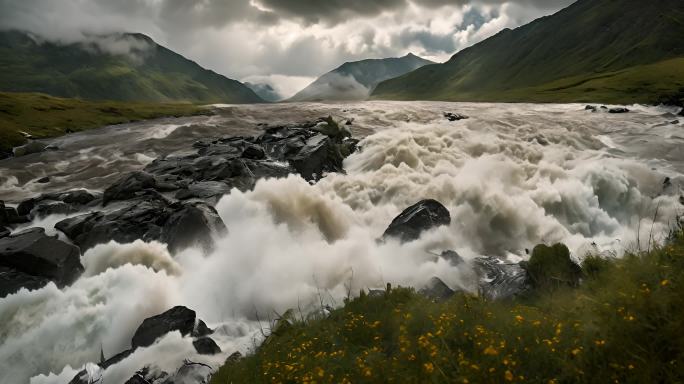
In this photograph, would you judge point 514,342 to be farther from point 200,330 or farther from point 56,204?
point 56,204

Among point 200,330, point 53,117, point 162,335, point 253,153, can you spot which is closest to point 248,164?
point 253,153

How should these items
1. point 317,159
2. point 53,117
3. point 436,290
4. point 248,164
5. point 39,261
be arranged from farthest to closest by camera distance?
point 53,117
point 317,159
point 248,164
point 39,261
point 436,290

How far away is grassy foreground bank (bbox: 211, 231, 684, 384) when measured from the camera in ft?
18.8

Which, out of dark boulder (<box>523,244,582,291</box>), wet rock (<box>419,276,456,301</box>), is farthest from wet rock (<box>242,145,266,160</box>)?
dark boulder (<box>523,244,582,291</box>)

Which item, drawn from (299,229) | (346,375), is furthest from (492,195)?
(346,375)

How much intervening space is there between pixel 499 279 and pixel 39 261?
55.9ft

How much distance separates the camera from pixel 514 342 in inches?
269

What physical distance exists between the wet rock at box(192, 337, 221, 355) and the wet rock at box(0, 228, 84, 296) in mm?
7433

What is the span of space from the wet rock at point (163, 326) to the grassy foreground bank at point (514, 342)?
4450 millimetres

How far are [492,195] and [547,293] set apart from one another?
16531 mm

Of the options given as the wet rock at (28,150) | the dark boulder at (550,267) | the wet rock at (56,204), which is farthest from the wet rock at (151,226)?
the wet rock at (28,150)

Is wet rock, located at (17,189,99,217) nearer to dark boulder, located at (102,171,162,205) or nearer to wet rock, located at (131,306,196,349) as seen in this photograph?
dark boulder, located at (102,171,162,205)

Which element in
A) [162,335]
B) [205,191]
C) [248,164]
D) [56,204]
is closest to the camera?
[162,335]

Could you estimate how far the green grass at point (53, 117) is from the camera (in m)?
72.2
